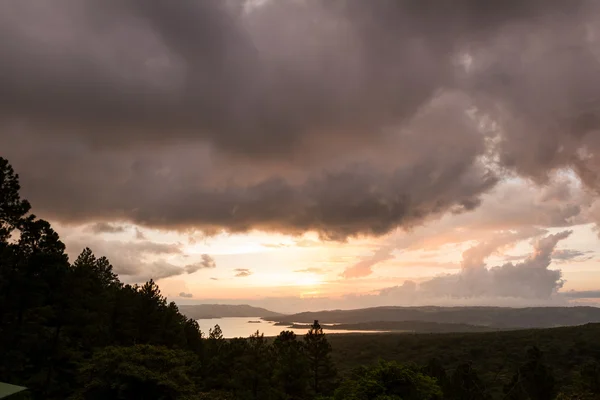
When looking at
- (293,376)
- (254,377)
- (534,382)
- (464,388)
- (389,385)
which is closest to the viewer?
(389,385)

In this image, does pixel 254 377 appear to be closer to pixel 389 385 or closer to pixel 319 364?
pixel 319 364

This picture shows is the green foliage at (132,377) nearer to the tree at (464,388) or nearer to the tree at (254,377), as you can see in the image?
the tree at (254,377)

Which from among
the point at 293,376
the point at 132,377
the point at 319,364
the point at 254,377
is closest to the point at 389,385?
the point at 132,377

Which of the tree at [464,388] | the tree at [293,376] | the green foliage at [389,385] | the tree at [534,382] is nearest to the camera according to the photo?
the green foliage at [389,385]

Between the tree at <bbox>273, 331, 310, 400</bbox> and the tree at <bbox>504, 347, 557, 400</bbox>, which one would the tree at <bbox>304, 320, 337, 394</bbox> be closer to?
the tree at <bbox>273, 331, 310, 400</bbox>

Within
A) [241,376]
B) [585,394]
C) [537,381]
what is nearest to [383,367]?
[585,394]

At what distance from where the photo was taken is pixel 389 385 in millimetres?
19531

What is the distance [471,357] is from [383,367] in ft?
287

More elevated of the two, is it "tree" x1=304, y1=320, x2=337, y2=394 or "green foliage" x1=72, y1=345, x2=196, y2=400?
"green foliage" x1=72, y1=345, x2=196, y2=400

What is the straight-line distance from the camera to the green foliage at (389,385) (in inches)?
738

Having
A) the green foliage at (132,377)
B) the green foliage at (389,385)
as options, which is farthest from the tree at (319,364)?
the green foliage at (389,385)

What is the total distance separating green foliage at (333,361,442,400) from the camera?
18.8 metres

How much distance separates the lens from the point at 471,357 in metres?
94.9

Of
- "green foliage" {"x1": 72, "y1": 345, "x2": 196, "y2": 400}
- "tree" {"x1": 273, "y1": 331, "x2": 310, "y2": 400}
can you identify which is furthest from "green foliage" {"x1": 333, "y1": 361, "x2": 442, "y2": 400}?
"tree" {"x1": 273, "y1": 331, "x2": 310, "y2": 400}
